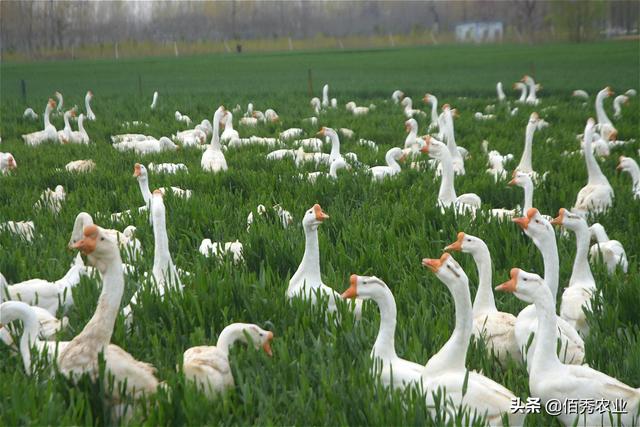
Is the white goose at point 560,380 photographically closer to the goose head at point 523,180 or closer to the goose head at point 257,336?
the goose head at point 257,336

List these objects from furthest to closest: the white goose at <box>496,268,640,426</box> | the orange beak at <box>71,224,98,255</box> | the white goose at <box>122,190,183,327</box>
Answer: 1. the white goose at <box>122,190,183,327</box>
2. the orange beak at <box>71,224,98,255</box>
3. the white goose at <box>496,268,640,426</box>

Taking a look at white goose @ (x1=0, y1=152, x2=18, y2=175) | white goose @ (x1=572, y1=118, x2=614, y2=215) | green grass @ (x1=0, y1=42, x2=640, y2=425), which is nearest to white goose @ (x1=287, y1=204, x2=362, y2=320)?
green grass @ (x1=0, y1=42, x2=640, y2=425)

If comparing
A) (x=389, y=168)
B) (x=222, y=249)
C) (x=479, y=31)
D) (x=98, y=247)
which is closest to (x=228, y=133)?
(x=389, y=168)

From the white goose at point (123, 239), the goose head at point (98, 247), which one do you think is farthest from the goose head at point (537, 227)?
the white goose at point (123, 239)

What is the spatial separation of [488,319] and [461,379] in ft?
3.48

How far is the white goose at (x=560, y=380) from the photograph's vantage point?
10.2ft

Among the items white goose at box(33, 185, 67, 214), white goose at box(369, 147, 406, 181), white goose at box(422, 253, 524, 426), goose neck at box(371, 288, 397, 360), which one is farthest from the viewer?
white goose at box(369, 147, 406, 181)

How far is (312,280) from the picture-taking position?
4500 mm

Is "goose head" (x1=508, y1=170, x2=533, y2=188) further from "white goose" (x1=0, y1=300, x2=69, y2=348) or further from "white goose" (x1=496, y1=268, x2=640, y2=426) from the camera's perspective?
"white goose" (x1=0, y1=300, x2=69, y2=348)

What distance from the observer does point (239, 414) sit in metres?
3.02

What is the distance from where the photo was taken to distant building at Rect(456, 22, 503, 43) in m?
96.5

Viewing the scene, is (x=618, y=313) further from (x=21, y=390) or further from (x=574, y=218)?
(x=21, y=390)

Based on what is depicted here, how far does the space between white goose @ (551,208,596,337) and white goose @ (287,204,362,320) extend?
130 cm

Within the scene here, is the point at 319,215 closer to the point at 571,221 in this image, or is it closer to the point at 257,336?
the point at 257,336
